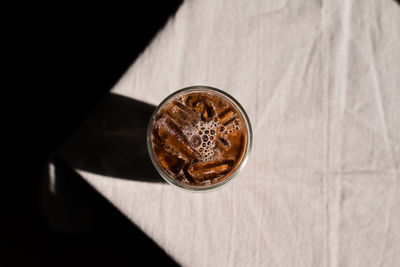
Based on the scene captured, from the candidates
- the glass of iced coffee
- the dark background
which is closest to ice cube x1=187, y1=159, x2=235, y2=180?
the glass of iced coffee

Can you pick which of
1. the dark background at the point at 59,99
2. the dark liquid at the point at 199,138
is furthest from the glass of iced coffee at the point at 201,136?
the dark background at the point at 59,99

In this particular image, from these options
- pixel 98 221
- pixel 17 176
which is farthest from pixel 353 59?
pixel 17 176

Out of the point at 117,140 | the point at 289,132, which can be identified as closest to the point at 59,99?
the point at 117,140

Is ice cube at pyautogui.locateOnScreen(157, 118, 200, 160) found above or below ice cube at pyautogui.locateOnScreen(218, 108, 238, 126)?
below

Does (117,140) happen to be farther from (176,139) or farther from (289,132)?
(289,132)

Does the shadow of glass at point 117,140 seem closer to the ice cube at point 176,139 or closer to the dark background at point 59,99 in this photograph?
the ice cube at point 176,139

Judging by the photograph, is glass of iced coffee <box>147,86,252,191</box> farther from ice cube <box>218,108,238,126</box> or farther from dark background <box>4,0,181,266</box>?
dark background <box>4,0,181,266</box>

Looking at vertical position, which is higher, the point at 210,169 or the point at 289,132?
the point at 289,132
